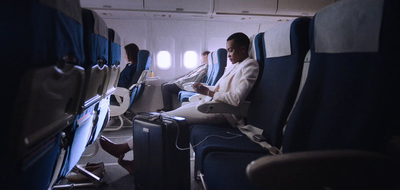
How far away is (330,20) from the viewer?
3.23 feet

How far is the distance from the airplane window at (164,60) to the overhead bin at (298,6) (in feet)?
8.94

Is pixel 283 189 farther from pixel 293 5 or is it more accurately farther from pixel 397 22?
pixel 293 5

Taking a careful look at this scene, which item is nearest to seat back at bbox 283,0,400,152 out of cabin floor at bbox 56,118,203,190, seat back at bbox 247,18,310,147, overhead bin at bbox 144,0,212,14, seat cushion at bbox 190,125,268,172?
seat back at bbox 247,18,310,147

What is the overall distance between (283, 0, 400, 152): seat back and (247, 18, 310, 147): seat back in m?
0.16

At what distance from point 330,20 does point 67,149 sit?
1290 mm

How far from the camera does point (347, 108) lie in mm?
914

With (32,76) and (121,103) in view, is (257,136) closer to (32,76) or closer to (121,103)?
(32,76)

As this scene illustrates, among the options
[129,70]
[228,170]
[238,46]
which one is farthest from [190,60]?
[228,170]

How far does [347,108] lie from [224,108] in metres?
1.01

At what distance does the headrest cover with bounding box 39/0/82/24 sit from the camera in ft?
2.12

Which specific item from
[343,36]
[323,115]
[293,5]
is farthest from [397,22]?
[293,5]

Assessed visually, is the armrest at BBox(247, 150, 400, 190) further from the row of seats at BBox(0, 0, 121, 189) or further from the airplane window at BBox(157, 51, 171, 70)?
the airplane window at BBox(157, 51, 171, 70)

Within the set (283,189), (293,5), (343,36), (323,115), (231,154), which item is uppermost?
(293,5)

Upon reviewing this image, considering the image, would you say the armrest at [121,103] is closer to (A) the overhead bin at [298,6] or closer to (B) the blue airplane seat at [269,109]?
(B) the blue airplane seat at [269,109]
